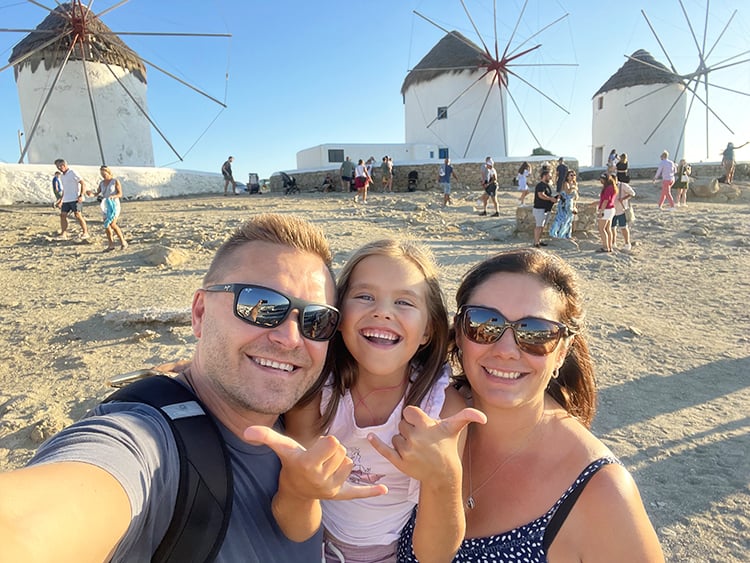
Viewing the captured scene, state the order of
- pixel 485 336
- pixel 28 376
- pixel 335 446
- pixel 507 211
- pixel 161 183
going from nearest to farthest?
pixel 335 446 → pixel 485 336 → pixel 28 376 → pixel 507 211 → pixel 161 183

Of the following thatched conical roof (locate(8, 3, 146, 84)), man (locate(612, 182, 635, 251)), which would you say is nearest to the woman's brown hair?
man (locate(612, 182, 635, 251))

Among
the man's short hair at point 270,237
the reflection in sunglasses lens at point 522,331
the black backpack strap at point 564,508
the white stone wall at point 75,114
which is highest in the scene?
the white stone wall at point 75,114

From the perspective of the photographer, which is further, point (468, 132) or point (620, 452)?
point (468, 132)

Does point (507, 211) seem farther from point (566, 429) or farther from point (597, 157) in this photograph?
point (597, 157)

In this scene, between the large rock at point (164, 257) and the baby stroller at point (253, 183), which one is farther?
the baby stroller at point (253, 183)

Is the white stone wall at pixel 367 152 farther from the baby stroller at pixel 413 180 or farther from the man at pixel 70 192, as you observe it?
the man at pixel 70 192

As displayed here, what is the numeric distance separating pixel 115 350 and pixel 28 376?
623 mm

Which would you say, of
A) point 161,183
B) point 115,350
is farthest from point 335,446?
point 161,183

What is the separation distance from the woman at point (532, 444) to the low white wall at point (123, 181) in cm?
1445

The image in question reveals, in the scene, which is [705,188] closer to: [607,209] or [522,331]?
[607,209]

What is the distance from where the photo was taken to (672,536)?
7.19 ft

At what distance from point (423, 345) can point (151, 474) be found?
1.05 metres

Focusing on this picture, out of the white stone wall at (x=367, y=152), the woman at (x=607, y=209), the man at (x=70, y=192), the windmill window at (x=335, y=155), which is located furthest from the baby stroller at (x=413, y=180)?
the man at (x=70, y=192)

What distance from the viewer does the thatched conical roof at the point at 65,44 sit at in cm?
1734
